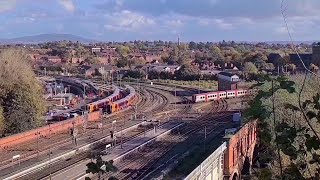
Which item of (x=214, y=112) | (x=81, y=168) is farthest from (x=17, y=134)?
(x=214, y=112)

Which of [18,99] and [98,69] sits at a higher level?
[18,99]

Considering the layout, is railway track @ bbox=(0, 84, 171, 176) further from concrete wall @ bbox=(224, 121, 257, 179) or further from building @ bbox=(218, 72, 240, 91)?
building @ bbox=(218, 72, 240, 91)

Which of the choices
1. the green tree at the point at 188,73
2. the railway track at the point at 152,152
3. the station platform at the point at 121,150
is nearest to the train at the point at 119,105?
the station platform at the point at 121,150

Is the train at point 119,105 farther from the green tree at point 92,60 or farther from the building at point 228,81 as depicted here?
the green tree at point 92,60

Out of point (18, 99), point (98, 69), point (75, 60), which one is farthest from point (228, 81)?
point (75, 60)

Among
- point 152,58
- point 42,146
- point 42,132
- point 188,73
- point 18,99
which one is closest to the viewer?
point 42,146

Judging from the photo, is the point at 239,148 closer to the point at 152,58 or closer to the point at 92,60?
the point at 92,60

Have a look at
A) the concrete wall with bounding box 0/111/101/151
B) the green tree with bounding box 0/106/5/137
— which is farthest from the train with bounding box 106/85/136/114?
the green tree with bounding box 0/106/5/137
